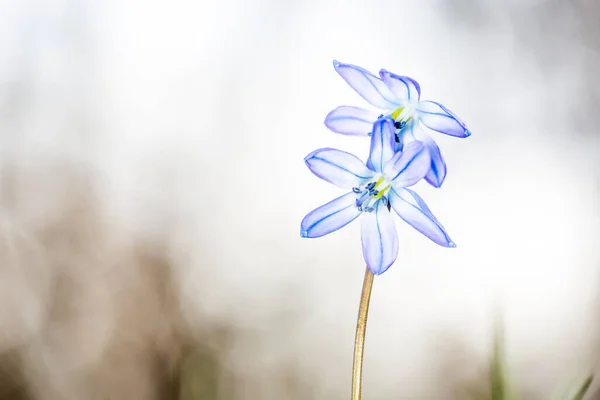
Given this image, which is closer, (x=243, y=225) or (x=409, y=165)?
(x=409, y=165)

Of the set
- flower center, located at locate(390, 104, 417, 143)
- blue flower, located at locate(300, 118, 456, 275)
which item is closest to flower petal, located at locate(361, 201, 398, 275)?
blue flower, located at locate(300, 118, 456, 275)

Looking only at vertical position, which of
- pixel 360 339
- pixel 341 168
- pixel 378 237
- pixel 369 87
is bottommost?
pixel 360 339

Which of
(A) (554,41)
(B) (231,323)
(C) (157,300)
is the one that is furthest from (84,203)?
(A) (554,41)

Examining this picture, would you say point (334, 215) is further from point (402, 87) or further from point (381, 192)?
point (402, 87)

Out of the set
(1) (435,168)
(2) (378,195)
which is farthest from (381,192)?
(1) (435,168)

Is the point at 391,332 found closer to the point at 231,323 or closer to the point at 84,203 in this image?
the point at 231,323

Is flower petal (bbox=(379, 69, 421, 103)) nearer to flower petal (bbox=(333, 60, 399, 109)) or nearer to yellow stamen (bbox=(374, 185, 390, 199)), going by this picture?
flower petal (bbox=(333, 60, 399, 109))

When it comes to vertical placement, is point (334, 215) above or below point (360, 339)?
above
